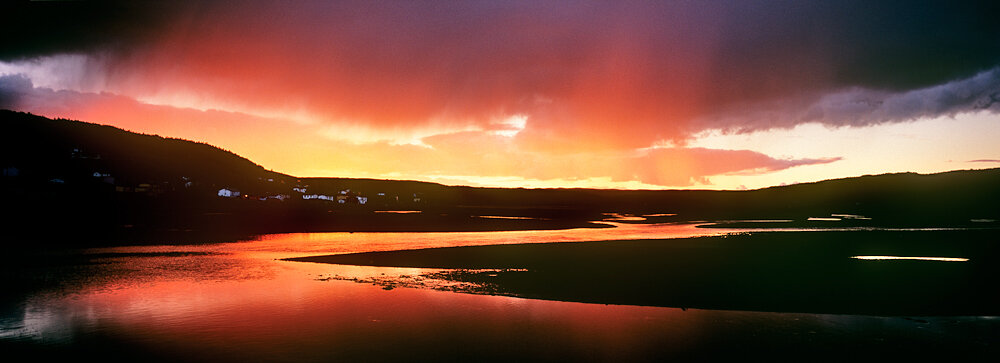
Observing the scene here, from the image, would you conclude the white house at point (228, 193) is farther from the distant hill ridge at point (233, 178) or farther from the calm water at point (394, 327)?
the calm water at point (394, 327)

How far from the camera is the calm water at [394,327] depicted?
1293 cm

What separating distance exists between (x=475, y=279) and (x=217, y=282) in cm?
909

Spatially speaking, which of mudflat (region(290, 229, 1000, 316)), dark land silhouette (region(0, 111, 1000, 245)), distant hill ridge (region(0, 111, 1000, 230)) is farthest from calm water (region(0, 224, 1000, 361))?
distant hill ridge (region(0, 111, 1000, 230))

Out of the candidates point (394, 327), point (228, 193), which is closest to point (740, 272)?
point (394, 327)

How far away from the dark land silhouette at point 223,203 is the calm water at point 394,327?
20934mm

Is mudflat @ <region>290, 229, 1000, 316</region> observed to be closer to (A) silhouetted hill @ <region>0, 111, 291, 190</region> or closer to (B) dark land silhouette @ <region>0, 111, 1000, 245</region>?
(B) dark land silhouette @ <region>0, 111, 1000, 245</region>

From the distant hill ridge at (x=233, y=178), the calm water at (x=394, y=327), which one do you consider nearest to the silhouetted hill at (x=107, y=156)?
the distant hill ridge at (x=233, y=178)

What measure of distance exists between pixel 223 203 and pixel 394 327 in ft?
305

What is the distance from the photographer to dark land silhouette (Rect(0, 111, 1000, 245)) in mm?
51312

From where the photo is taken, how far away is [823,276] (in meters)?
23.3

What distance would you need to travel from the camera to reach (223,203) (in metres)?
98.3

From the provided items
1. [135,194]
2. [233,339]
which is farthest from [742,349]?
[135,194]

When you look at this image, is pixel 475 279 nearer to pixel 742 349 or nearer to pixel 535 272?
pixel 535 272

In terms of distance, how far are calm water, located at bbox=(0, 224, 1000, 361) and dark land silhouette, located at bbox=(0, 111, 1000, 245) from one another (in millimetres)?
20934
